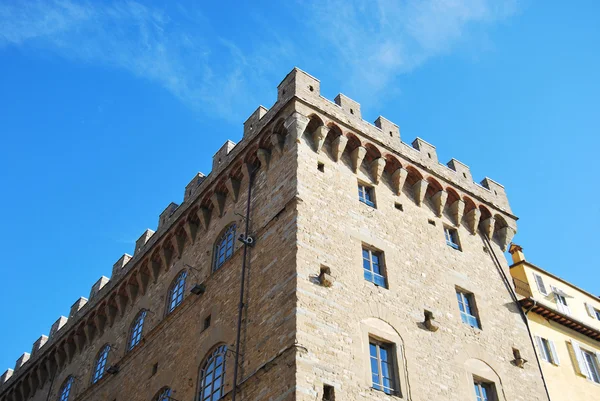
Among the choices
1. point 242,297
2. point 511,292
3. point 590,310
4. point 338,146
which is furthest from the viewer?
point 590,310

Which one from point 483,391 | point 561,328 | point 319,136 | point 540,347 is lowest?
point 483,391

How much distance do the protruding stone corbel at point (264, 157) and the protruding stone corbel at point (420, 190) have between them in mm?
4446

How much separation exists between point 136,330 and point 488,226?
36.6ft

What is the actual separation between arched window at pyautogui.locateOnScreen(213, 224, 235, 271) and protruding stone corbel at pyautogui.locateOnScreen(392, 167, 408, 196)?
15.3 feet

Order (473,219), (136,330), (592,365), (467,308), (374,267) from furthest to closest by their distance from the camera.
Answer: (136,330)
(473,219)
(592,365)
(467,308)
(374,267)

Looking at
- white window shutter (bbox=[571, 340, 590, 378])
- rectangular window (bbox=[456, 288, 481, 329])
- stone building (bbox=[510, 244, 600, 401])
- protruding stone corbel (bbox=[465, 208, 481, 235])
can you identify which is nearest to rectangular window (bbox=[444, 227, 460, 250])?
protruding stone corbel (bbox=[465, 208, 481, 235])

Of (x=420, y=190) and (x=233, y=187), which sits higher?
(x=420, y=190)

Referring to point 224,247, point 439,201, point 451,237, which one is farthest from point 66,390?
point 439,201

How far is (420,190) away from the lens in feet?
65.1

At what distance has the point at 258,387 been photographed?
13656mm

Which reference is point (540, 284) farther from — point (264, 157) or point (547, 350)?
point (264, 157)

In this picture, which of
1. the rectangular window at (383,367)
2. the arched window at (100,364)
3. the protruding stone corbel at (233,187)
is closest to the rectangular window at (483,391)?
the rectangular window at (383,367)

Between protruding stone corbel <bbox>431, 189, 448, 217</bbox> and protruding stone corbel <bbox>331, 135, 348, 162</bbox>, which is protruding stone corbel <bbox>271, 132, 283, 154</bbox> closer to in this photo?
protruding stone corbel <bbox>331, 135, 348, 162</bbox>

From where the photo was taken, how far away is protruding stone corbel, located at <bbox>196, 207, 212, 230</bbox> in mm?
20188
